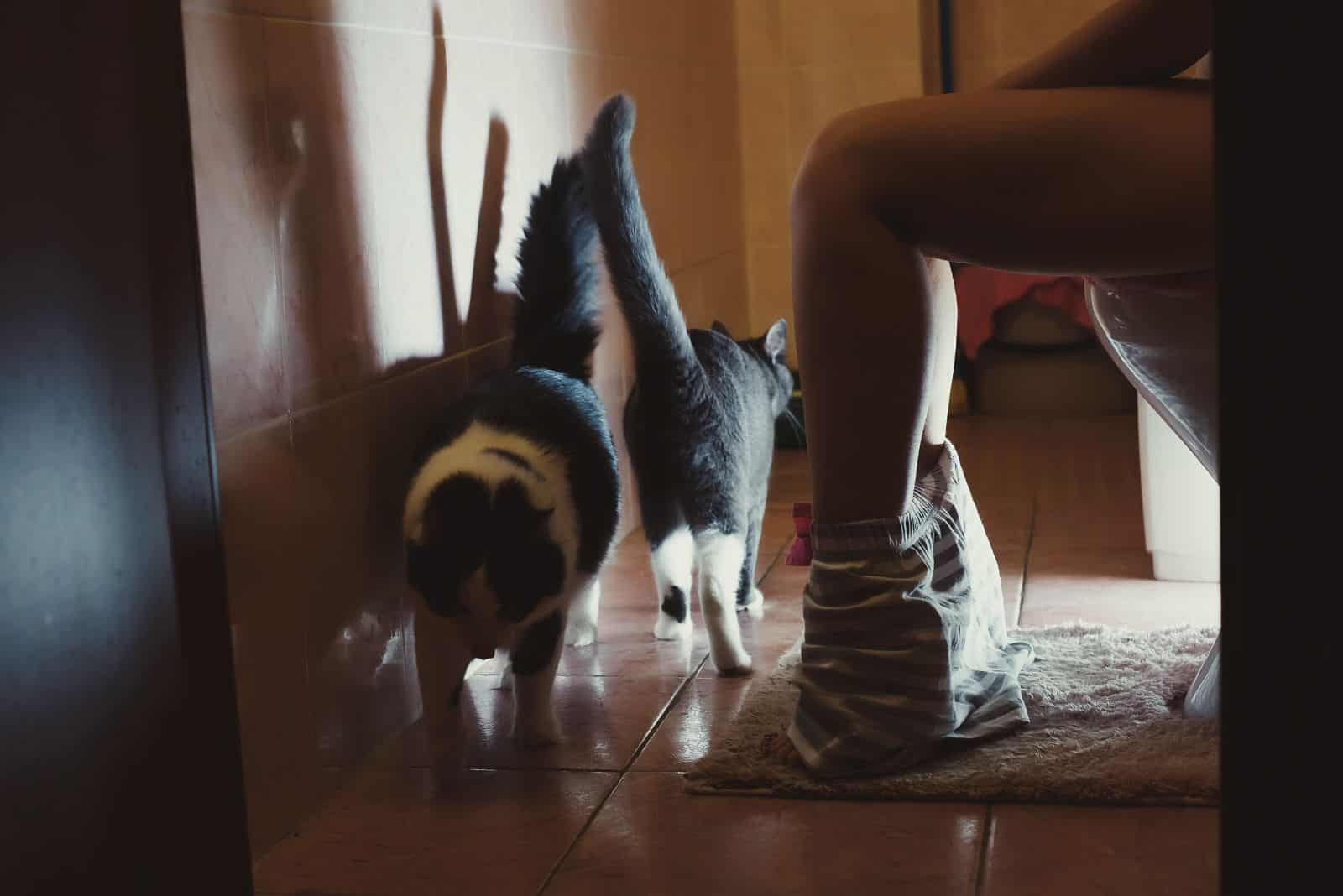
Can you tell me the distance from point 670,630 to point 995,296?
5.61 feet

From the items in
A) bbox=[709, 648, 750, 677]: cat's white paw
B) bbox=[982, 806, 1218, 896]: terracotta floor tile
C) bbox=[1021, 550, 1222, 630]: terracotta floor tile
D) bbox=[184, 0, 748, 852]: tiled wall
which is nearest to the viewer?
bbox=[982, 806, 1218, 896]: terracotta floor tile

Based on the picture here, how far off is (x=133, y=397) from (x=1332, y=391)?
60 cm

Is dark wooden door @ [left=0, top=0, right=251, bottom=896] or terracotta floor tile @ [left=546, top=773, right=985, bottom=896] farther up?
dark wooden door @ [left=0, top=0, right=251, bottom=896]

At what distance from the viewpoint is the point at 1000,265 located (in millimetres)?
1103

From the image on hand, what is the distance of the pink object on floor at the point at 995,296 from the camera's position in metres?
3.14

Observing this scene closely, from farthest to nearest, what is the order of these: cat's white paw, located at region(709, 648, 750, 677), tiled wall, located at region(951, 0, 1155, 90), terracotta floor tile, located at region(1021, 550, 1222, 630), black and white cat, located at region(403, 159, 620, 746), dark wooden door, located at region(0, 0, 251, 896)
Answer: tiled wall, located at region(951, 0, 1155, 90)
terracotta floor tile, located at region(1021, 550, 1222, 630)
cat's white paw, located at region(709, 648, 750, 677)
black and white cat, located at region(403, 159, 620, 746)
dark wooden door, located at region(0, 0, 251, 896)

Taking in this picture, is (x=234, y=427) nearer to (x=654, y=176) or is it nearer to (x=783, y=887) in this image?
(x=783, y=887)

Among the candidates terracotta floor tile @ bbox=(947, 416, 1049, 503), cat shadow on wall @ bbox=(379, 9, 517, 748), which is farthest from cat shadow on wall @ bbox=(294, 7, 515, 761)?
terracotta floor tile @ bbox=(947, 416, 1049, 503)

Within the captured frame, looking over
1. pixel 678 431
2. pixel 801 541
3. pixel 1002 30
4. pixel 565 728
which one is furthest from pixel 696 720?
pixel 1002 30

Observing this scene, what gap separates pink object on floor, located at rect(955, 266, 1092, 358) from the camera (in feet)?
10.3

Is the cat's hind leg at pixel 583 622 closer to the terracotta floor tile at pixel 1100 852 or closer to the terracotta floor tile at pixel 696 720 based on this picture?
the terracotta floor tile at pixel 696 720

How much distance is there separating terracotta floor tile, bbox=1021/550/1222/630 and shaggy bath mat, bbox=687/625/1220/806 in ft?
0.55

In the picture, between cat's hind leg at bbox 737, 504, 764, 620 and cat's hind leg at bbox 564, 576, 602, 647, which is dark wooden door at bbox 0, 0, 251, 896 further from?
cat's hind leg at bbox 737, 504, 764, 620

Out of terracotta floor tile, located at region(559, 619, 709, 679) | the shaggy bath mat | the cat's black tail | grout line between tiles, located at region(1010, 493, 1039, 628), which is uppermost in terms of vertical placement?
the cat's black tail
